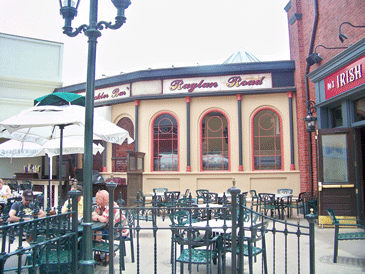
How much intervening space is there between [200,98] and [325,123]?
5426mm

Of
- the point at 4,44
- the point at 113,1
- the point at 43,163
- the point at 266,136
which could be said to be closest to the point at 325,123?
the point at 266,136

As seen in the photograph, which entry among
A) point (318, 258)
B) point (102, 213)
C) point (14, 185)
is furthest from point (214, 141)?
point (102, 213)

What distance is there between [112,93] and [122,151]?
8.75 feet

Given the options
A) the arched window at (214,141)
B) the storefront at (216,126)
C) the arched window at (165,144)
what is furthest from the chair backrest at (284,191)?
the arched window at (165,144)

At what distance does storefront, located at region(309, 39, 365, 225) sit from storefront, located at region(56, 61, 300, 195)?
3.86m

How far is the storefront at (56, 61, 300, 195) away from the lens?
1374cm

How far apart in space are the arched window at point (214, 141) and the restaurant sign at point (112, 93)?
3694mm

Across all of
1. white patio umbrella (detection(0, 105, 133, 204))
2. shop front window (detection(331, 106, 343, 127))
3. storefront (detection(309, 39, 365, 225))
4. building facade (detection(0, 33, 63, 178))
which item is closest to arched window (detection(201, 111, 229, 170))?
shop front window (detection(331, 106, 343, 127))

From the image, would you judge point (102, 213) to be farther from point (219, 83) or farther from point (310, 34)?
point (310, 34)

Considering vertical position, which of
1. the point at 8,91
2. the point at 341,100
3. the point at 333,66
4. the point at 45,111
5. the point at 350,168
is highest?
the point at 8,91

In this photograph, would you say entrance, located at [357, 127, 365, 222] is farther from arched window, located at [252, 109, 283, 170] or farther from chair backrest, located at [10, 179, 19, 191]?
chair backrest, located at [10, 179, 19, 191]

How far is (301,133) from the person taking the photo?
43.2ft

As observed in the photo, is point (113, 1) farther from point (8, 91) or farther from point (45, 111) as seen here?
point (8, 91)

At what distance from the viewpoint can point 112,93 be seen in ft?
51.9
